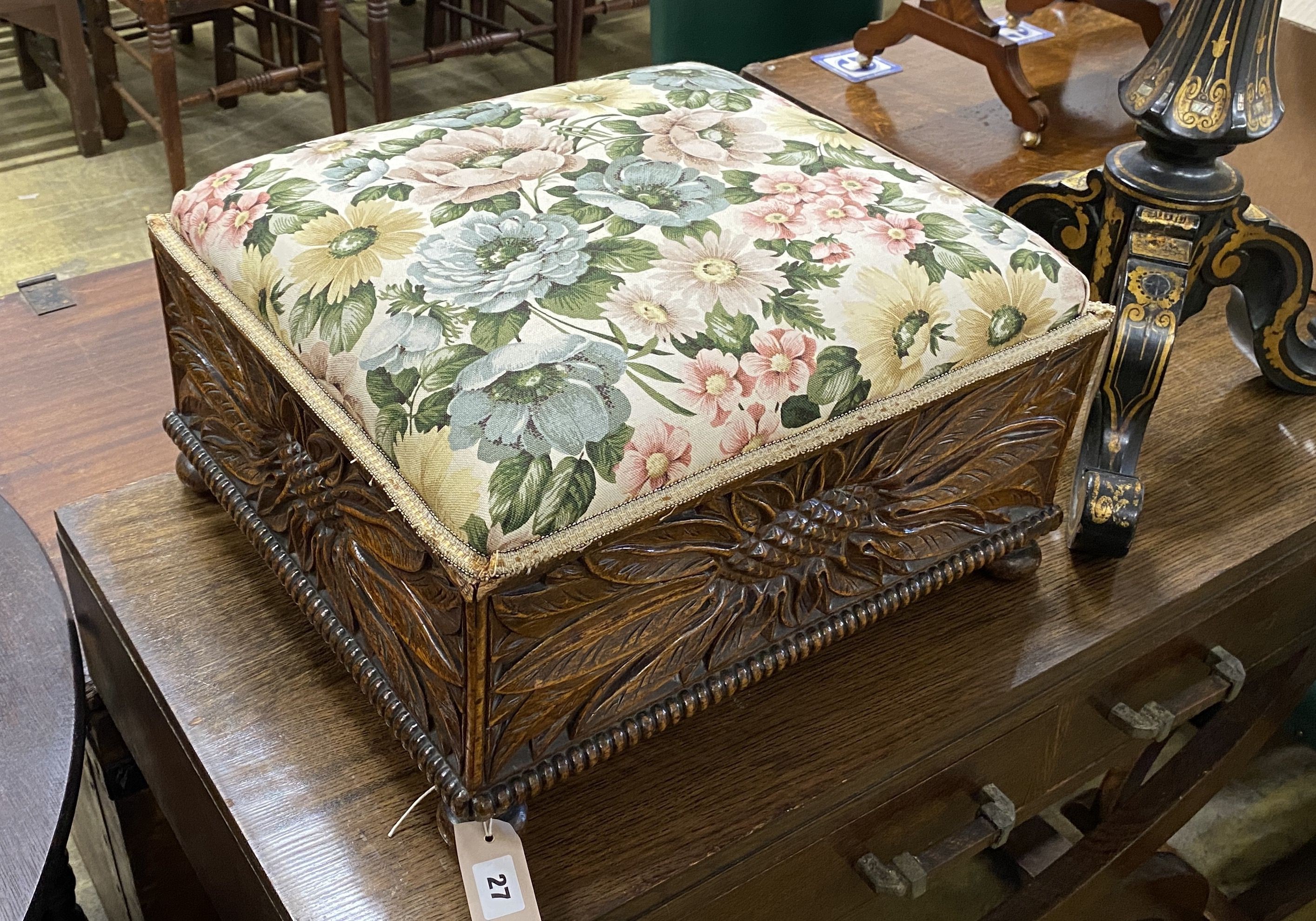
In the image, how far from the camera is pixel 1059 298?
662 millimetres

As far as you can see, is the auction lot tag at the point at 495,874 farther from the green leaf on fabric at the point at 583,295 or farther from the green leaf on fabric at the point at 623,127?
the green leaf on fabric at the point at 623,127

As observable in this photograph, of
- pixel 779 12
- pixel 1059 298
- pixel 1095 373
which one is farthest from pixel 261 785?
pixel 779 12

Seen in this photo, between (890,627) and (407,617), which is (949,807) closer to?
(890,627)

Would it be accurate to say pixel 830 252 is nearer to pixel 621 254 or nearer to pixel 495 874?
pixel 621 254

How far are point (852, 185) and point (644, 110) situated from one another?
0.15 metres

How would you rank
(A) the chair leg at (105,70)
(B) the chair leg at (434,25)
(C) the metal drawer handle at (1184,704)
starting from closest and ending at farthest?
1. (C) the metal drawer handle at (1184,704)
2. (A) the chair leg at (105,70)
3. (B) the chair leg at (434,25)

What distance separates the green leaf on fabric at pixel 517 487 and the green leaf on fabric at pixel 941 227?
0.27m

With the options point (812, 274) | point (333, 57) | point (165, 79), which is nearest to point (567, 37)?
point (333, 57)

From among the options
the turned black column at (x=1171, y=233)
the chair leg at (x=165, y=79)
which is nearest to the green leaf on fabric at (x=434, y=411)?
the turned black column at (x=1171, y=233)

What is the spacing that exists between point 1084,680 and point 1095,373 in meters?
0.29

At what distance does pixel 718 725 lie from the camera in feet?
2.29

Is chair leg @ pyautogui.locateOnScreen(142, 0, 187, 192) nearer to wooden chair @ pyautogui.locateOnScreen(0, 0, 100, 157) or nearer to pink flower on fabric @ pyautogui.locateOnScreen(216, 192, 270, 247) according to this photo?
wooden chair @ pyautogui.locateOnScreen(0, 0, 100, 157)

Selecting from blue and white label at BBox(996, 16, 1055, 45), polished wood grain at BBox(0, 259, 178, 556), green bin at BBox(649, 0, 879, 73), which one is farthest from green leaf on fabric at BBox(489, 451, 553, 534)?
blue and white label at BBox(996, 16, 1055, 45)

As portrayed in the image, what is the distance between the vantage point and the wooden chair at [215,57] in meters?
2.12
